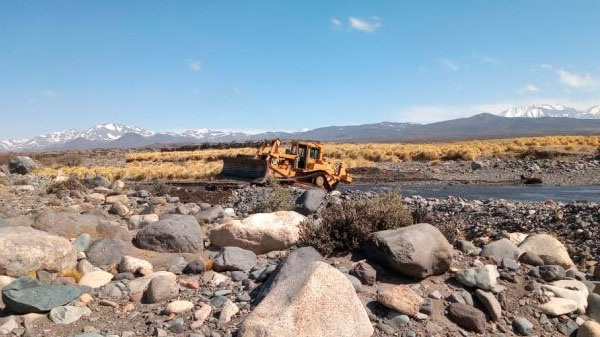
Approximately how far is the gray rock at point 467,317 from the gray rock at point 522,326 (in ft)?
1.52

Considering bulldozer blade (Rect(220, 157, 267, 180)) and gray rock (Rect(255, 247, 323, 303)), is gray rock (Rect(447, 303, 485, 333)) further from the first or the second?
bulldozer blade (Rect(220, 157, 267, 180))

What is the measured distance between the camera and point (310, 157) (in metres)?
24.1

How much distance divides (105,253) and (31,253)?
1.20 m

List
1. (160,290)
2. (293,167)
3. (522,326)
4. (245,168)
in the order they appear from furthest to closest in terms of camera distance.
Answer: (245,168) → (293,167) → (160,290) → (522,326)

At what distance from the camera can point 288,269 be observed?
5.77 m

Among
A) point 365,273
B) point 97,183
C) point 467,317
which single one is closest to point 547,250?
point 467,317

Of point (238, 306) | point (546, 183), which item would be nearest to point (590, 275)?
point (238, 306)

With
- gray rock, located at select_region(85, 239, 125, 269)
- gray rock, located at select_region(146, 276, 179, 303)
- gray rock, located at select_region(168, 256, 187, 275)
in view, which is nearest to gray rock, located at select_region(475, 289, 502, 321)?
gray rock, located at select_region(146, 276, 179, 303)

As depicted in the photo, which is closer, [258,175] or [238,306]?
[238,306]

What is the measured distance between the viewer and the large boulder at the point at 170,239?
809cm

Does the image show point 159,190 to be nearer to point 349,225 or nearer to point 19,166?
point 349,225

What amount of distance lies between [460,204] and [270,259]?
35.0 ft

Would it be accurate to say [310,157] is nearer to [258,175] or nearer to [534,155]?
[258,175]

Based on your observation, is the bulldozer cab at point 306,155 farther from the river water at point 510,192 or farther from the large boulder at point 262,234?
the large boulder at point 262,234
